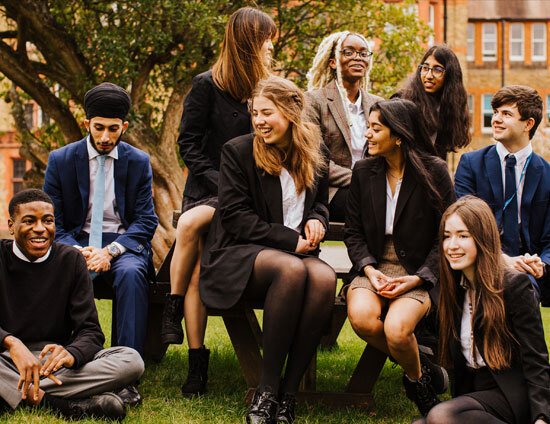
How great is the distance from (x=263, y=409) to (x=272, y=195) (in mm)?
1376

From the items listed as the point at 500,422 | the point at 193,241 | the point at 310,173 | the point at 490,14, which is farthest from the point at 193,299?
the point at 490,14

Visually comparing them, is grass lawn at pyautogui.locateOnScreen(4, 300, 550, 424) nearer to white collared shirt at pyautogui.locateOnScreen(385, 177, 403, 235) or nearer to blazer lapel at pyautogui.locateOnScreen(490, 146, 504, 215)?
white collared shirt at pyautogui.locateOnScreen(385, 177, 403, 235)

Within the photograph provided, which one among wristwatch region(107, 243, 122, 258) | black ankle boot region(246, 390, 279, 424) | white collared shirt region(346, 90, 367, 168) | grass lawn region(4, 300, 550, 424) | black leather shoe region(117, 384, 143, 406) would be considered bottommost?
grass lawn region(4, 300, 550, 424)

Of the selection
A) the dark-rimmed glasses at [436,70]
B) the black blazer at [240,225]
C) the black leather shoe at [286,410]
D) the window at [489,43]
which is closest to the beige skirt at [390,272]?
the black blazer at [240,225]

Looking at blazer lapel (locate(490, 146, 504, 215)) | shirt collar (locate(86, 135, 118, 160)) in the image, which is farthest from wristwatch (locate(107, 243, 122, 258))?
blazer lapel (locate(490, 146, 504, 215))

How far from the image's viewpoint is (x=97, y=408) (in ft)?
17.4

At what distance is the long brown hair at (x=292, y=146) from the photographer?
572 centimetres

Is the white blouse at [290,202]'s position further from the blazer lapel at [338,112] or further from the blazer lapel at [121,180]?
the blazer lapel at [121,180]

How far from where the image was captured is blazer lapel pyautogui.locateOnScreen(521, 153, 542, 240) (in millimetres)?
5961

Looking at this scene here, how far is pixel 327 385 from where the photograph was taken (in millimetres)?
6793

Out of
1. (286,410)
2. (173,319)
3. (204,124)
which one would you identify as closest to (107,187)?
(204,124)

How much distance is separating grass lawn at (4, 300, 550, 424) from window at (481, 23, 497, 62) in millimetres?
49560

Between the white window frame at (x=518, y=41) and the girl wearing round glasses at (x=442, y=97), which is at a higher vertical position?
the white window frame at (x=518, y=41)

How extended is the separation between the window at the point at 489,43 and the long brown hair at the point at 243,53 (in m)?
50.9
